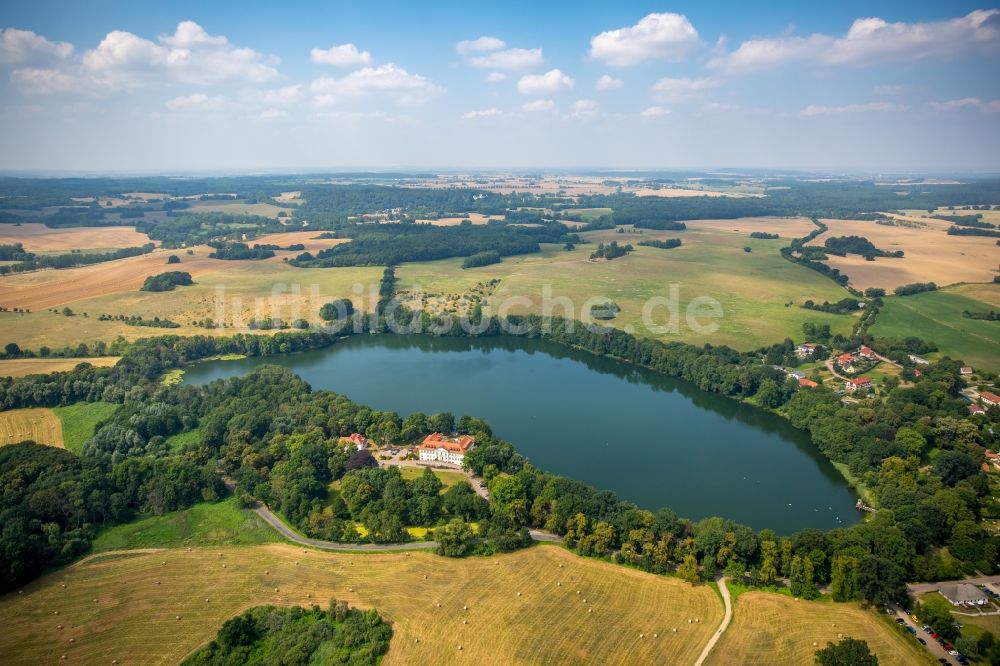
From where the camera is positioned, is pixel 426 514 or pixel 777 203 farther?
pixel 777 203

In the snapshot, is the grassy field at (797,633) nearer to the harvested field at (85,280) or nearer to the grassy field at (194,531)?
the grassy field at (194,531)

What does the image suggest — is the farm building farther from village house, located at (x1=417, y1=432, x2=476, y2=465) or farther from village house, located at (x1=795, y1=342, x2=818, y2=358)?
village house, located at (x1=795, y1=342, x2=818, y2=358)

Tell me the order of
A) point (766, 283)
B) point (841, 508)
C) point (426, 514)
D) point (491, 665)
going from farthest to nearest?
point (766, 283) < point (841, 508) < point (426, 514) < point (491, 665)

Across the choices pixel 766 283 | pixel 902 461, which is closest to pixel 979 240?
pixel 766 283

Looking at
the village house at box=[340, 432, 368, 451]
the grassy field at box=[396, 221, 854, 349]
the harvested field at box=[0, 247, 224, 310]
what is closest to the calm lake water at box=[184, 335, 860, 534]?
the village house at box=[340, 432, 368, 451]

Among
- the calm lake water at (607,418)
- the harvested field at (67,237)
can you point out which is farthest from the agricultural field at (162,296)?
the harvested field at (67,237)

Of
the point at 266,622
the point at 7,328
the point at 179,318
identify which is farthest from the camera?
the point at 179,318

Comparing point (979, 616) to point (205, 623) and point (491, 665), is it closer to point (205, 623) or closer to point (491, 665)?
point (491, 665)

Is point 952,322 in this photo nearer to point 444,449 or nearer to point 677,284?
point 677,284
